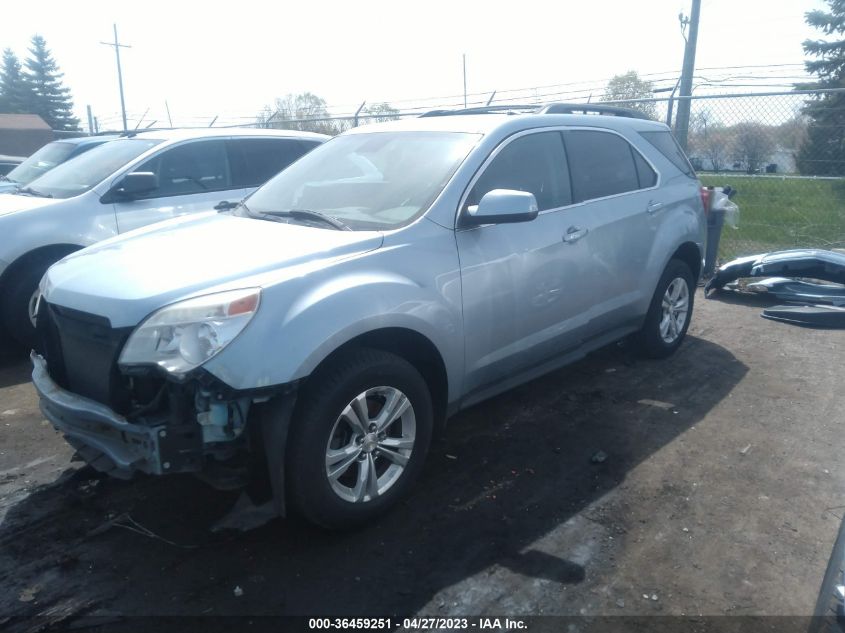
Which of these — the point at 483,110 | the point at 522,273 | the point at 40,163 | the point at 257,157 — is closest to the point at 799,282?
the point at 483,110

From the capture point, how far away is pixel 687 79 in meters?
10.1

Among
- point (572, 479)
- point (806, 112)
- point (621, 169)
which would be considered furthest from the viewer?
point (806, 112)

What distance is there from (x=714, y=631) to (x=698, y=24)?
33.8 feet

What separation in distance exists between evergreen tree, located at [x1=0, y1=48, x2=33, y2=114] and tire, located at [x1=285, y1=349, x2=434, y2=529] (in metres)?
68.0

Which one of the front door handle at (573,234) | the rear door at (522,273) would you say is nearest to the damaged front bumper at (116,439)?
the rear door at (522,273)

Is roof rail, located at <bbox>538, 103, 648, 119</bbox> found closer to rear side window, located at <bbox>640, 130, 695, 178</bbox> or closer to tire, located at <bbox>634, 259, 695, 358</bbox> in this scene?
rear side window, located at <bbox>640, 130, 695, 178</bbox>

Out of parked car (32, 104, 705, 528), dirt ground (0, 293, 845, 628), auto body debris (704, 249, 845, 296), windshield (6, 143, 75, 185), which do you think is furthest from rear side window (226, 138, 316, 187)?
auto body debris (704, 249, 845, 296)

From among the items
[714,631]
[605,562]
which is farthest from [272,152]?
[714,631]

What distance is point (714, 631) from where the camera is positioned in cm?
263

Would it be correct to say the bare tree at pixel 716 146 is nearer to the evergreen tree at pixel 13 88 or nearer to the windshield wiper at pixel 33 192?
the windshield wiper at pixel 33 192

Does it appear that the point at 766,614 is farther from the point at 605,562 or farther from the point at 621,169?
the point at 621,169

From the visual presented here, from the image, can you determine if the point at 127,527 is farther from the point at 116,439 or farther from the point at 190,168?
the point at 190,168

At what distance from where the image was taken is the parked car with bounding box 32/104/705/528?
9.34 feet

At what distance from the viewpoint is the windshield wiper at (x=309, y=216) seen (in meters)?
3.62
